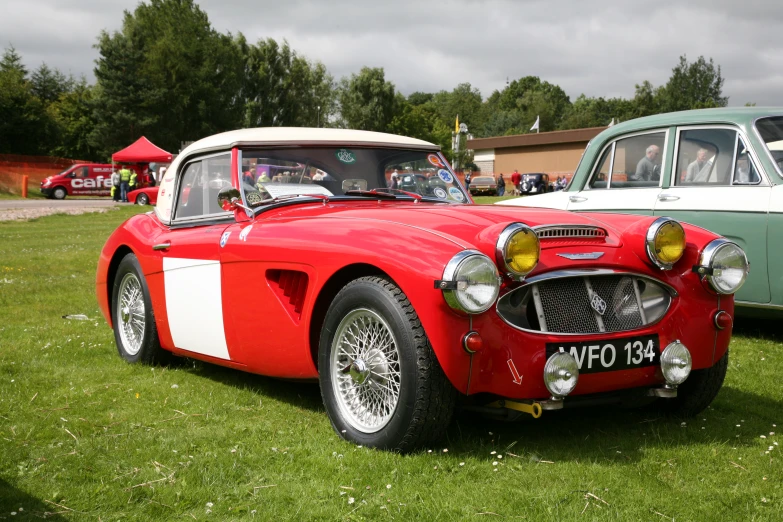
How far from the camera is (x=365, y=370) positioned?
12.0 ft

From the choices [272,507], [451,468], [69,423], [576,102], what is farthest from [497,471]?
[576,102]

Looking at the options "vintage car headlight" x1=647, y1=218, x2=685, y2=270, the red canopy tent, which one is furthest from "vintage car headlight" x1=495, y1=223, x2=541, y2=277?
the red canopy tent

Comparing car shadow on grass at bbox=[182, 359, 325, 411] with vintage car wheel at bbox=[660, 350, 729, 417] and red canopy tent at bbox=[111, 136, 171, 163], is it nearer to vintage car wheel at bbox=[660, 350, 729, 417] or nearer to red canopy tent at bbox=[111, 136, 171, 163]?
vintage car wheel at bbox=[660, 350, 729, 417]

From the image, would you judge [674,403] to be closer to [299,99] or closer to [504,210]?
[504,210]

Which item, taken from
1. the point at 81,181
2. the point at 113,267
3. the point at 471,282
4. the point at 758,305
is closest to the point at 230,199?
the point at 113,267

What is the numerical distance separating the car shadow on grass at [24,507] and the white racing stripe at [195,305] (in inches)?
63.4

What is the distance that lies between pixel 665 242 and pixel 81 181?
3741 cm

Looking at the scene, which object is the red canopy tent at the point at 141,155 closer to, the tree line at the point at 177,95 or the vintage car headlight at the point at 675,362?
the tree line at the point at 177,95

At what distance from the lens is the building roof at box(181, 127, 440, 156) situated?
4.97 meters

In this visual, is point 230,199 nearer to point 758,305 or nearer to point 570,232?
point 570,232

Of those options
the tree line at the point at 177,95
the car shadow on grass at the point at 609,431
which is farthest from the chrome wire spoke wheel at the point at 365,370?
the tree line at the point at 177,95

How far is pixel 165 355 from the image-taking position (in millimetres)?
5500

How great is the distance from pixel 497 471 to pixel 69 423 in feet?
7.21

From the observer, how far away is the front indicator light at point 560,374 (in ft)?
10.9
